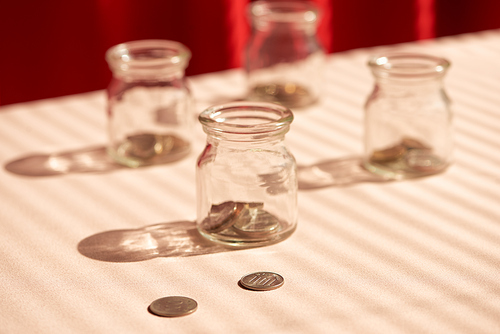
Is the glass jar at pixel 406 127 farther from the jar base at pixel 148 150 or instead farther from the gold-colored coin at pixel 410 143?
the jar base at pixel 148 150

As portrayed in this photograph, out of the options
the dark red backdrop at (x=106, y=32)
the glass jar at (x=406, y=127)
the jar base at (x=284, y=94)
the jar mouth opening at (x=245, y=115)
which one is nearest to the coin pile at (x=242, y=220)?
the jar mouth opening at (x=245, y=115)

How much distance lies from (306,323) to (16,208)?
59 centimetres

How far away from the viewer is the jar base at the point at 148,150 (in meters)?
1.38

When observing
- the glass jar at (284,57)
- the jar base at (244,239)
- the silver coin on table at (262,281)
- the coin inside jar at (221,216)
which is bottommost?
the silver coin on table at (262,281)

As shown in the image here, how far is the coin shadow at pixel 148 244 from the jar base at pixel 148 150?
265 mm

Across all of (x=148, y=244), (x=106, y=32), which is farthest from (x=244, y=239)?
(x=106, y=32)

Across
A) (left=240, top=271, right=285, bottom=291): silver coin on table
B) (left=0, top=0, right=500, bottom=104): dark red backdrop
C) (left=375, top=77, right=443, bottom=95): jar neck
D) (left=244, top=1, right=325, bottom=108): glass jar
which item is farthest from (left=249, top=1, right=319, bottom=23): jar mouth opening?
(left=0, top=0, right=500, bottom=104): dark red backdrop

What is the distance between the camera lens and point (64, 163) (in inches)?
55.6

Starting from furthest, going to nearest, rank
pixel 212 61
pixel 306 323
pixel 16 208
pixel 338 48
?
pixel 338 48
pixel 212 61
pixel 16 208
pixel 306 323

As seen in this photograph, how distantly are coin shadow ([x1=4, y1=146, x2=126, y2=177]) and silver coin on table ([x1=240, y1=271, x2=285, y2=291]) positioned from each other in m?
0.50

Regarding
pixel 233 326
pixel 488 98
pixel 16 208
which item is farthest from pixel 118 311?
pixel 488 98

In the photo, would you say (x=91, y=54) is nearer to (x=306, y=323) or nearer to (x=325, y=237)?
(x=325, y=237)

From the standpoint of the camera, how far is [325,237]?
1.09 m

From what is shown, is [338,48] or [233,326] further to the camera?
[338,48]
